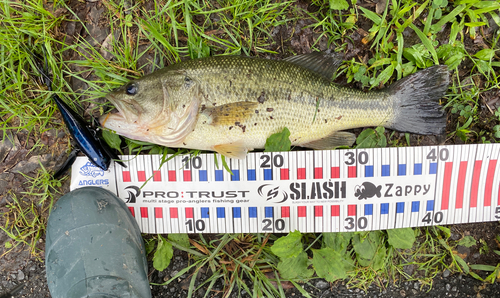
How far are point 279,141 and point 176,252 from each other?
→ 1.67 metres

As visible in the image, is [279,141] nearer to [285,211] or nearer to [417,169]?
[285,211]

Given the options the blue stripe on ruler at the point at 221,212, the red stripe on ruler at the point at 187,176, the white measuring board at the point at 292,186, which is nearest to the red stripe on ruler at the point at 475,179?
the white measuring board at the point at 292,186

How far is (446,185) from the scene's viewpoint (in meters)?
2.98

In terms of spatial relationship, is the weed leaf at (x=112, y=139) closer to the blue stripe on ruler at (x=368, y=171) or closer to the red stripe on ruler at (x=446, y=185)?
the blue stripe on ruler at (x=368, y=171)

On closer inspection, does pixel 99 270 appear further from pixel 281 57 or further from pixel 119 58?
pixel 281 57

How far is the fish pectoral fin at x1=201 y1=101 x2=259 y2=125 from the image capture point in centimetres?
257

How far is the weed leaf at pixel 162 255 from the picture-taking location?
287 cm

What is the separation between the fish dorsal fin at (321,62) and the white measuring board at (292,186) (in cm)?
85

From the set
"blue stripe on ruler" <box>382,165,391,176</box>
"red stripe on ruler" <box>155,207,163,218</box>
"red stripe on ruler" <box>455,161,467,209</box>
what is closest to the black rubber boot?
"red stripe on ruler" <box>155,207,163,218</box>

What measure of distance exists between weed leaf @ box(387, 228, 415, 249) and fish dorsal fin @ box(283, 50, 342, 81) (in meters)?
1.78

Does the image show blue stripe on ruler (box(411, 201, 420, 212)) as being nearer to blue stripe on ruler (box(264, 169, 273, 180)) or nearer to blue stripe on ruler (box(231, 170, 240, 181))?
blue stripe on ruler (box(264, 169, 273, 180))

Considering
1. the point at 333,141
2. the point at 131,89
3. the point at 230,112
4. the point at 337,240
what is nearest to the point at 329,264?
the point at 337,240

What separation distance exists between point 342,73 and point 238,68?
4.17 ft

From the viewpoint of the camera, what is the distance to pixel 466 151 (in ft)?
9.73
